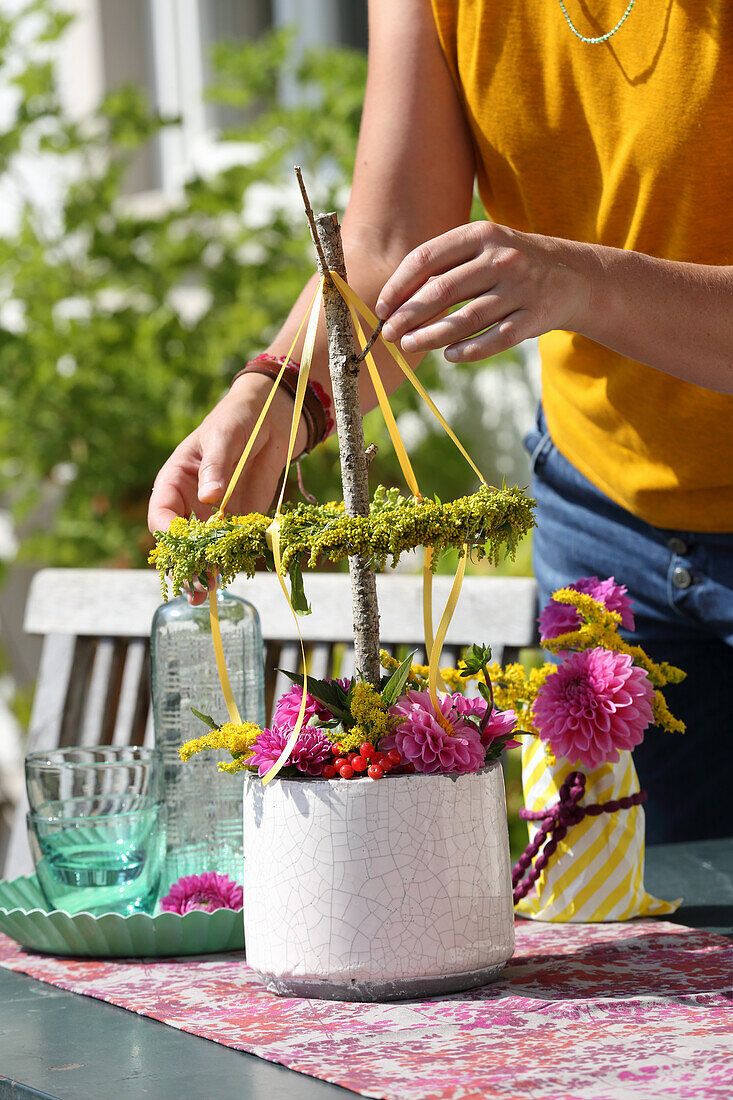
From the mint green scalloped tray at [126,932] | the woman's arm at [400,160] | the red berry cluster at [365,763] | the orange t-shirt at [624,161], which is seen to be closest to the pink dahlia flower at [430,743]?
the red berry cluster at [365,763]

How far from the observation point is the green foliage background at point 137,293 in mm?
3121

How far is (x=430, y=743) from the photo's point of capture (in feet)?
2.58

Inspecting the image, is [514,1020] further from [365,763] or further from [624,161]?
[624,161]

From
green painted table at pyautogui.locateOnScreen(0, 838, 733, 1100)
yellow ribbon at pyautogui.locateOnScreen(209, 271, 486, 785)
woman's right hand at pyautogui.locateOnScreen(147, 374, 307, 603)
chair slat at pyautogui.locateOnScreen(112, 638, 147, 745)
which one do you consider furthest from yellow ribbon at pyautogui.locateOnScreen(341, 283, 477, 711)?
chair slat at pyautogui.locateOnScreen(112, 638, 147, 745)

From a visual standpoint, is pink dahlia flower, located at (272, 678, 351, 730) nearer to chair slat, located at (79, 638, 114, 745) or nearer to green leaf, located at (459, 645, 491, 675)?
green leaf, located at (459, 645, 491, 675)

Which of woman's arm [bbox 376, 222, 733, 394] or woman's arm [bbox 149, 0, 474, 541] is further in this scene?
woman's arm [bbox 149, 0, 474, 541]

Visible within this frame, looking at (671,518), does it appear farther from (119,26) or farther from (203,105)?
(119,26)

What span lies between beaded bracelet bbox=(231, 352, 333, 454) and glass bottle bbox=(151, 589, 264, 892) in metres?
0.17

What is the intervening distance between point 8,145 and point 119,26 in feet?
3.71

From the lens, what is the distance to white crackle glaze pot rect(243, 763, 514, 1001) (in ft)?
2.53

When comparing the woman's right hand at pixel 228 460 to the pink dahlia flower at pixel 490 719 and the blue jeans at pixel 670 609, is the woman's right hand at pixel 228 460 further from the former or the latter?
the blue jeans at pixel 670 609

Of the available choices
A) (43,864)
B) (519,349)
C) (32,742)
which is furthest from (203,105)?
(43,864)

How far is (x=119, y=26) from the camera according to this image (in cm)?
430

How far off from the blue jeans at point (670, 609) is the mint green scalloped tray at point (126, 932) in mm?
540
